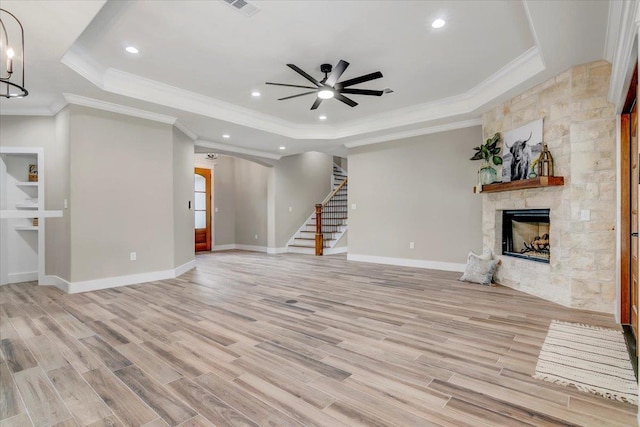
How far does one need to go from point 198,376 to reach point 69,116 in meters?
4.50

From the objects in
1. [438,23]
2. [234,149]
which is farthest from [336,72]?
[234,149]

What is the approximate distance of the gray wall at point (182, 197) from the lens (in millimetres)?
5832

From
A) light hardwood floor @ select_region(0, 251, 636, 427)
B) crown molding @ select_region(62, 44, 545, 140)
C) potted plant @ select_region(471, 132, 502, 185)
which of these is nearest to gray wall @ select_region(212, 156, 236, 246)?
crown molding @ select_region(62, 44, 545, 140)

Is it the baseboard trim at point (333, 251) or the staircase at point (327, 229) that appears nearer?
the baseboard trim at point (333, 251)

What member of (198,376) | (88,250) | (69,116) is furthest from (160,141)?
(198,376)

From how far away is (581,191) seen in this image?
3.72 meters

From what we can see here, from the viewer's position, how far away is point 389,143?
707cm

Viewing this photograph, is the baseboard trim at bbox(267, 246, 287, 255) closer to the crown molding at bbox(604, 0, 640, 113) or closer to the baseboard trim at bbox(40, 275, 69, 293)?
the baseboard trim at bbox(40, 275, 69, 293)

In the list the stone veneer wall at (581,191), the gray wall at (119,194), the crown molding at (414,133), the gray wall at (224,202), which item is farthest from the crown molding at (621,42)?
the gray wall at (224,202)

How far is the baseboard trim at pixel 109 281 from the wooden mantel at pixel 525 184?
5436mm

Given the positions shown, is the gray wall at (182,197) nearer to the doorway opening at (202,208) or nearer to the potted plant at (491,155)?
the doorway opening at (202,208)

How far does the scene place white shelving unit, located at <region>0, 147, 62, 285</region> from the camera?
520cm

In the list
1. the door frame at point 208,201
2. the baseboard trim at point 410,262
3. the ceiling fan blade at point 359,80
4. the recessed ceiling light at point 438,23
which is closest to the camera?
the recessed ceiling light at point 438,23

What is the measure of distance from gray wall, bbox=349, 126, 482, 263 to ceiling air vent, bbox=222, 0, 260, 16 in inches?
176
